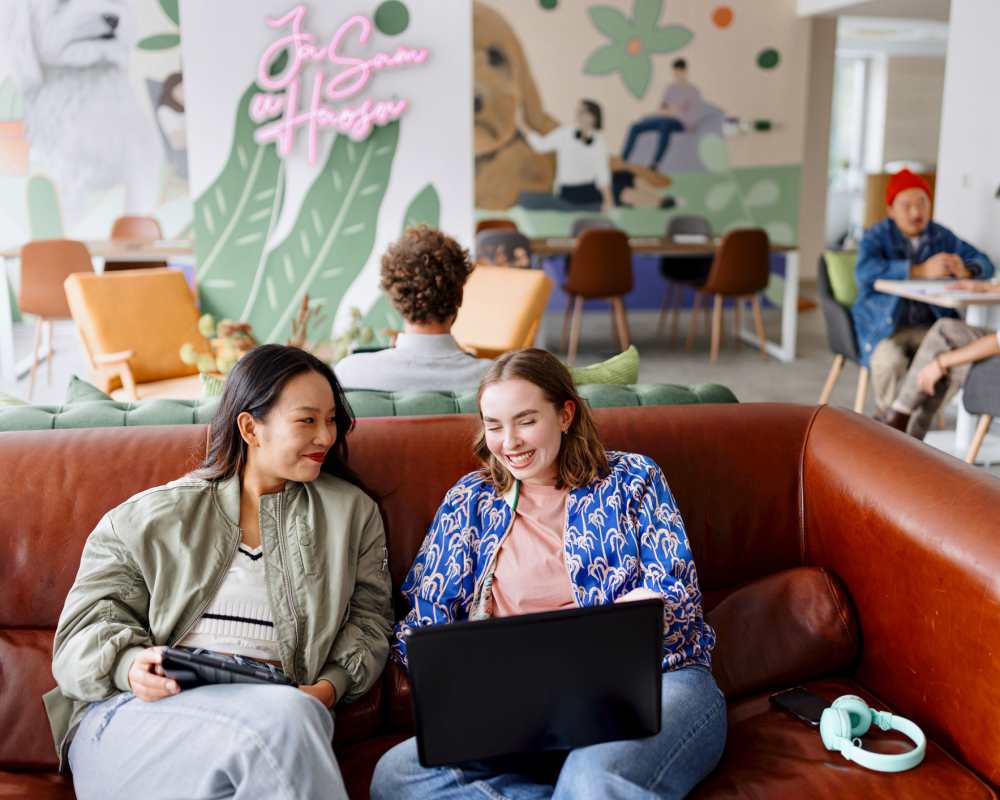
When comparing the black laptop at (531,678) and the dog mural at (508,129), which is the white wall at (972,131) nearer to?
the dog mural at (508,129)

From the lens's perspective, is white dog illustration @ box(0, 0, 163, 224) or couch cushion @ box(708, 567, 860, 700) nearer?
couch cushion @ box(708, 567, 860, 700)

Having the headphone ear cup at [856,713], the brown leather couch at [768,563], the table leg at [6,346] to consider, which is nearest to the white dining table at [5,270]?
the table leg at [6,346]

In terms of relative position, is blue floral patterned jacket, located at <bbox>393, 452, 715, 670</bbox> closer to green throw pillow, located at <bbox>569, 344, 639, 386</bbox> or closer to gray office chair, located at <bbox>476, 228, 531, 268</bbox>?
green throw pillow, located at <bbox>569, 344, 639, 386</bbox>

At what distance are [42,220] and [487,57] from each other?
4.33 meters

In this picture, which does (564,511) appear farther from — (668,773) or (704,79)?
(704,79)

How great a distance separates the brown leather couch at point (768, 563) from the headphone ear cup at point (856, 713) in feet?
0.16

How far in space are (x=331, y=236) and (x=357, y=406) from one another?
2882 millimetres

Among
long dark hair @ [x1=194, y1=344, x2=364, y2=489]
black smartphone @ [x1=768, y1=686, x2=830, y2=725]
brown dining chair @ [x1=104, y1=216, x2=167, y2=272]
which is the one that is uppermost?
long dark hair @ [x1=194, y1=344, x2=364, y2=489]

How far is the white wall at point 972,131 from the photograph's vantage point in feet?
18.7

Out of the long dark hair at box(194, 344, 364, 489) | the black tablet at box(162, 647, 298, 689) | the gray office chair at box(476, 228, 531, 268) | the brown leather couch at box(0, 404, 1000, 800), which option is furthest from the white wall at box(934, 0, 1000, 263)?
the black tablet at box(162, 647, 298, 689)

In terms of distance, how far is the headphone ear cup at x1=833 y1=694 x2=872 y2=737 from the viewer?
179 cm

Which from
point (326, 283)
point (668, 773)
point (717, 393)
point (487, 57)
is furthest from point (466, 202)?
point (487, 57)

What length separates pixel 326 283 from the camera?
5.14 m

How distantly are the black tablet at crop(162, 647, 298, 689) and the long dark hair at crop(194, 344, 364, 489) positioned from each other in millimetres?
360
